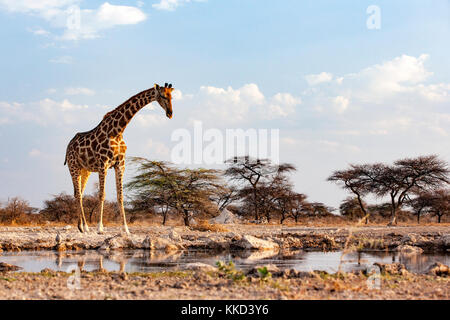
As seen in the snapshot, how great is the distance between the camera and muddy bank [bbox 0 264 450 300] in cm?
564

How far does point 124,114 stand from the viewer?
14430 millimetres

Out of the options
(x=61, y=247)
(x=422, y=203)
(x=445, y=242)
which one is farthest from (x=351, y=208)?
(x=61, y=247)

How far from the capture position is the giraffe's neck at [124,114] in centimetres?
1437

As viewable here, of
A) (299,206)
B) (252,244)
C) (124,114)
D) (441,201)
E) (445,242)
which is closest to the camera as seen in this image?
(252,244)

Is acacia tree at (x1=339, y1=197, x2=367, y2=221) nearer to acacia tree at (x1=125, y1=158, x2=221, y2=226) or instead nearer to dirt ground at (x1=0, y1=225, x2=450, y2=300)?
acacia tree at (x1=125, y1=158, x2=221, y2=226)

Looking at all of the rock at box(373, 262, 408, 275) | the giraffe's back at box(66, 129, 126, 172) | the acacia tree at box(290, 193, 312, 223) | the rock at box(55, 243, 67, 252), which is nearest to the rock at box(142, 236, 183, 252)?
the rock at box(55, 243, 67, 252)

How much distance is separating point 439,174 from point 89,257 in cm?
2272

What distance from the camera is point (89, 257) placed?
36.2 ft

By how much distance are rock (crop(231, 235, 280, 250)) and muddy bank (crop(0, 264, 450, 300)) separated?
5.29 metres

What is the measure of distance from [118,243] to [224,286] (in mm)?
7196

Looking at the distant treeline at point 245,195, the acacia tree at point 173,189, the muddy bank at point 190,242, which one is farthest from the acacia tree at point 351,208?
the muddy bank at point 190,242

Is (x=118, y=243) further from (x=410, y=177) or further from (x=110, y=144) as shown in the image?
(x=410, y=177)

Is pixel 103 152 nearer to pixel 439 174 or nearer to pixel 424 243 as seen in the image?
pixel 424 243

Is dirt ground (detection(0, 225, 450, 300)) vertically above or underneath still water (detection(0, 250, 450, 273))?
above
